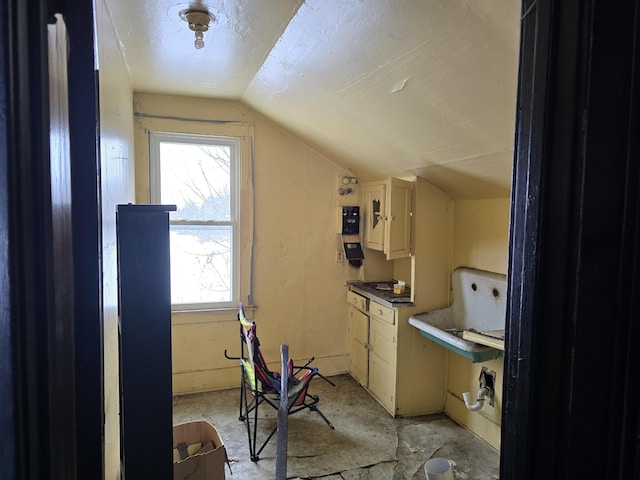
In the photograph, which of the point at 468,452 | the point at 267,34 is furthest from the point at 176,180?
the point at 468,452

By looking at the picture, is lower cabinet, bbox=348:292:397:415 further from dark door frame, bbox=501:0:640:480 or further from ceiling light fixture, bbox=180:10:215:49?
dark door frame, bbox=501:0:640:480

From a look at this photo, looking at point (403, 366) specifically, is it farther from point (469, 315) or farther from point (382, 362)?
point (469, 315)

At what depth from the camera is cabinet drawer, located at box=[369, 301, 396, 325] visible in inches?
129

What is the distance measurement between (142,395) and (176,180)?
8.58ft

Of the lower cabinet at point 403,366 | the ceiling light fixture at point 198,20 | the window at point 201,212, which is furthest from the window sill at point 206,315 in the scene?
the ceiling light fixture at point 198,20

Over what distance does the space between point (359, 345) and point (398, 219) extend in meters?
1.30

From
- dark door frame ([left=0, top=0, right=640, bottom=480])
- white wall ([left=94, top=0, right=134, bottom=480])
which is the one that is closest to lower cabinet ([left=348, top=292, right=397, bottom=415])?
white wall ([left=94, top=0, right=134, bottom=480])

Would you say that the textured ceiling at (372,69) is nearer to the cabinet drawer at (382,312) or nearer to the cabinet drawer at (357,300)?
the cabinet drawer at (382,312)

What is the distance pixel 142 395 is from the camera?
1238mm

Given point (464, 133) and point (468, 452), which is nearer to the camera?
point (464, 133)

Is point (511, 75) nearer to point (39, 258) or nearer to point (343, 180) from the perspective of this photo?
point (39, 258)

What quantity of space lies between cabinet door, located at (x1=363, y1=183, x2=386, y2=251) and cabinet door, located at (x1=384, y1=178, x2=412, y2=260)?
0.39ft

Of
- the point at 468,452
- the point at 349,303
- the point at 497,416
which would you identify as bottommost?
the point at 468,452

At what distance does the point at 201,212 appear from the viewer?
12.0ft
